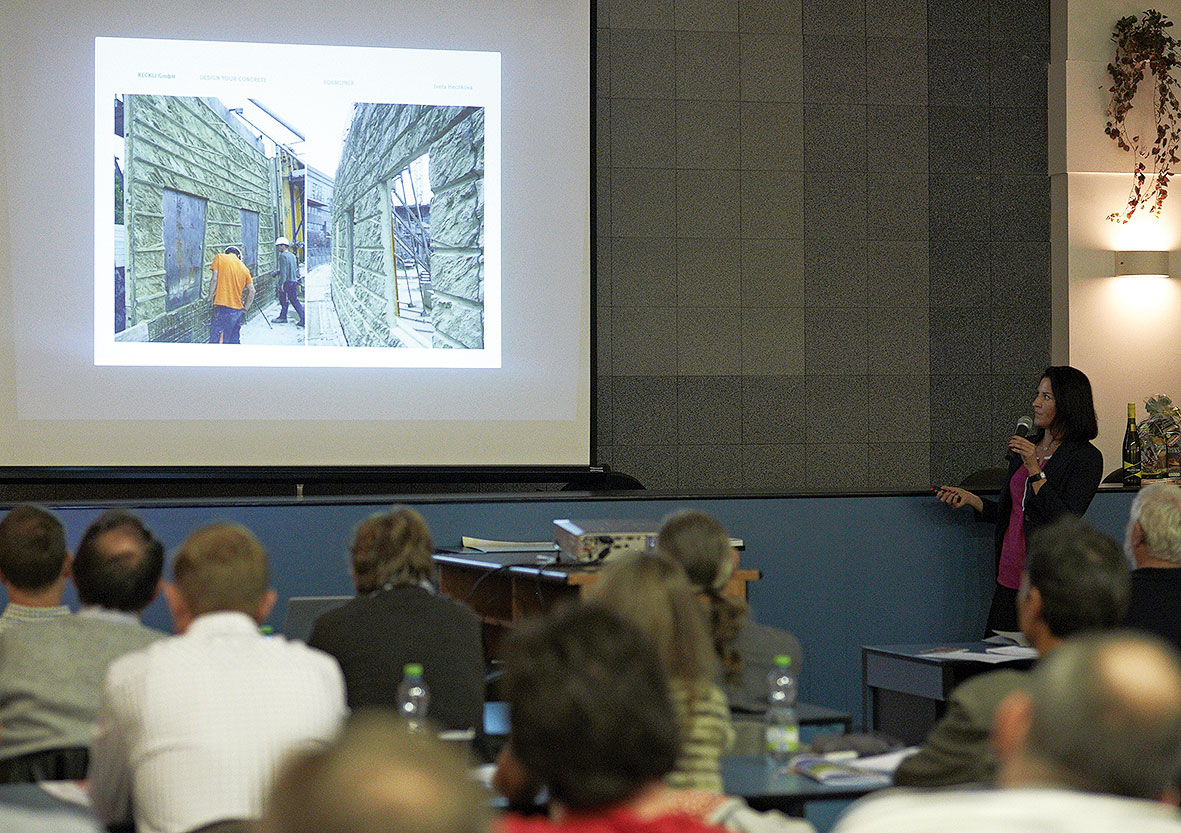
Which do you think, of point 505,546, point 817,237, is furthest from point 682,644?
point 817,237

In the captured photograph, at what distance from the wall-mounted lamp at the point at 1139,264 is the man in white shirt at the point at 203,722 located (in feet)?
20.4

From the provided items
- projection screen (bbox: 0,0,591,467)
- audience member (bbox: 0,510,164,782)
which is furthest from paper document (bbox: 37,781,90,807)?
projection screen (bbox: 0,0,591,467)

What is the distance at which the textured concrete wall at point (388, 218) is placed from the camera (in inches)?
242

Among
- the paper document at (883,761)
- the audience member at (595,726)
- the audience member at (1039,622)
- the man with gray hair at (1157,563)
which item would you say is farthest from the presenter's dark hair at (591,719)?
the man with gray hair at (1157,563)

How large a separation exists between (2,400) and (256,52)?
185 centimetres

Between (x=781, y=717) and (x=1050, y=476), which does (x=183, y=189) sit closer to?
(x=1050, y=476)

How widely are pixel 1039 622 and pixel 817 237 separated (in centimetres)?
496

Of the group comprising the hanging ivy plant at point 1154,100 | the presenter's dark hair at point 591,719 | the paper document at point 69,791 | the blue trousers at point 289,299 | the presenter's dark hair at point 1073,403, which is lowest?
the paper document at point 69,791

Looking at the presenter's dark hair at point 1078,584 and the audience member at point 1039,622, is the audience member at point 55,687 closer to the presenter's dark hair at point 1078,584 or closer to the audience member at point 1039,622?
the audience member at point 1039,622

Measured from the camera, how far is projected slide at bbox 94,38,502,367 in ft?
19.3

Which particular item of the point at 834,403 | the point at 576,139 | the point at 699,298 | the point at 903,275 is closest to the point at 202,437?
the point at 576,139

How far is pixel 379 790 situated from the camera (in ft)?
2.88

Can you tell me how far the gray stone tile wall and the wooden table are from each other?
6.84ft

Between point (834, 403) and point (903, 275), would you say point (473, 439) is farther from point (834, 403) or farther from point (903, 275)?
point (903, 275)
